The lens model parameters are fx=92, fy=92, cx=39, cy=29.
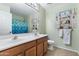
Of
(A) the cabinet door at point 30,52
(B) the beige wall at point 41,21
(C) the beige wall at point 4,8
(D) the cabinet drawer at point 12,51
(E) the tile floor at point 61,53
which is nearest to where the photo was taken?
(D) the cabinet drawer at point 12,51

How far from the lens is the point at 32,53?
6.27ft

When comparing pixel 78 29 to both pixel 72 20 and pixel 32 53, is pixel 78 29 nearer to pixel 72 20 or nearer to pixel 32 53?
pixel 72 20

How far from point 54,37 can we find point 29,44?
1.88 feet

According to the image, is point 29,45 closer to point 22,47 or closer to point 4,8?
point 22,47

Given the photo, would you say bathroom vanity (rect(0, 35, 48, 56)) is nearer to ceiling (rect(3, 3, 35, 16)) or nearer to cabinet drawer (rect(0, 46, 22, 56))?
cabinet drawer (rect(0, 46, 22, 56))

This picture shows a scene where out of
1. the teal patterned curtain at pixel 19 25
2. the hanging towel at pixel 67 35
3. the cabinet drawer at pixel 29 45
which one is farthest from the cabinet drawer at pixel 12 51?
the hanging towel at pixel 67 35

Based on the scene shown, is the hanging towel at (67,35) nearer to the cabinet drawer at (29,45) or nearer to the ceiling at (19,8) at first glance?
the cabinet drawer at (29,45)

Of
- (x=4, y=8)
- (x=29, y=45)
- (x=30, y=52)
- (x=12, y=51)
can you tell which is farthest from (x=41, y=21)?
(x=12, y=51)

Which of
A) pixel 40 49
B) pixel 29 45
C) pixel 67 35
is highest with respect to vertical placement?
pixel 67 35

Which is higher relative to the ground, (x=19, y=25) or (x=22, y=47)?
(x=19, y=25)

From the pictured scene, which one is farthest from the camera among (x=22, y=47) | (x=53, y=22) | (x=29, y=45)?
(x=53, y=22)

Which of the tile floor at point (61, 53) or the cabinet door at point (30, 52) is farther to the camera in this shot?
the tile floor at point (61, 53)

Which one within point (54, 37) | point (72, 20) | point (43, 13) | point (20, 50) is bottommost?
point (20, 50)

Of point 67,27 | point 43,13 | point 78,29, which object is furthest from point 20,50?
point 78,29
